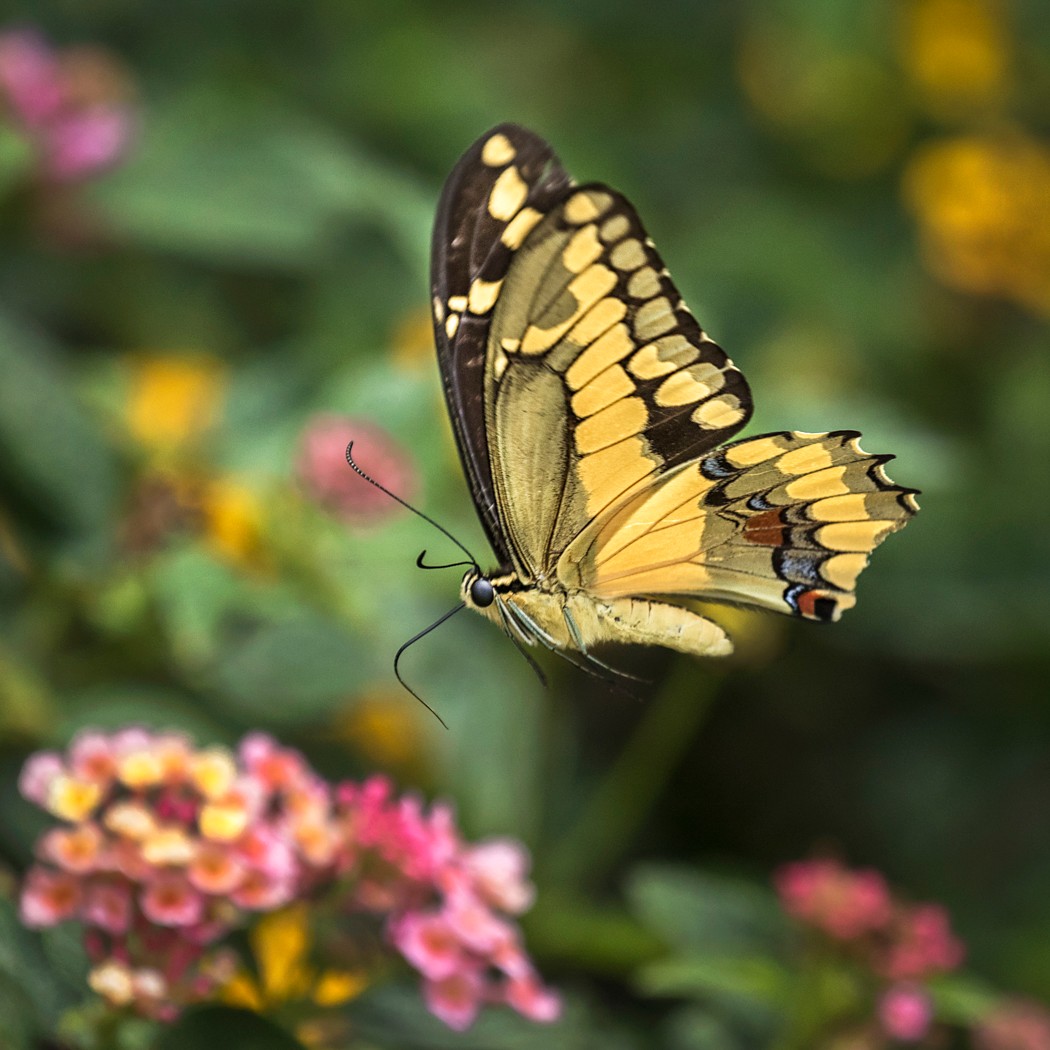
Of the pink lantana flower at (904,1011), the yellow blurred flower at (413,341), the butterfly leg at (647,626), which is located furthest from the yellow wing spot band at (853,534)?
the yellow blurred flower at (413,341)

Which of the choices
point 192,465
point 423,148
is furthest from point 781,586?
point 423,148

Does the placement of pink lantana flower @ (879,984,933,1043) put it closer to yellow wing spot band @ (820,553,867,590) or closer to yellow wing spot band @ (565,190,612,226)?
yellow wing spot band @ (820,553,867,590)

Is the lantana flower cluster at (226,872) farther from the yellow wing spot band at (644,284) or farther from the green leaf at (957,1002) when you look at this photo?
the yellow wing spot band at (644,284)

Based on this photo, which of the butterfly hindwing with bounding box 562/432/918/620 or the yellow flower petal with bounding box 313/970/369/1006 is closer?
the yellow flower petal with bounding box 313/970/369/1006

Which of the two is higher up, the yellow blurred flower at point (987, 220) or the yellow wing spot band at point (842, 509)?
the yellow blurred flower at point (987, 220)

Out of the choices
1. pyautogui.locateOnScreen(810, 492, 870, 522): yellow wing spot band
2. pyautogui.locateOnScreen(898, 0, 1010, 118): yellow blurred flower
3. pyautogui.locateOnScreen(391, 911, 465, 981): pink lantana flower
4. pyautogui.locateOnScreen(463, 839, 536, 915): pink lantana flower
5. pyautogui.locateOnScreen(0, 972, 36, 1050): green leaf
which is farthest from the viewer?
pyautogui.locateOnScreen(898, 0, 1010, 118): yellow blurred flower

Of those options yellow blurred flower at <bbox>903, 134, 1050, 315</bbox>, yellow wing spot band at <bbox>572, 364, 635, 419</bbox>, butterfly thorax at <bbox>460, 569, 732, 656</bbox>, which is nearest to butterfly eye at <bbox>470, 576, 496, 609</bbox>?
butterfly thorax at <bbox>460, 569, 732, 656</bbox>

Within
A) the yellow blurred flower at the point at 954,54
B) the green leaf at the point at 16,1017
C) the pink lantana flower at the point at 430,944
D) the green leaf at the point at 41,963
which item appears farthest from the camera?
the yellow blurred flower at the point at 954,54
